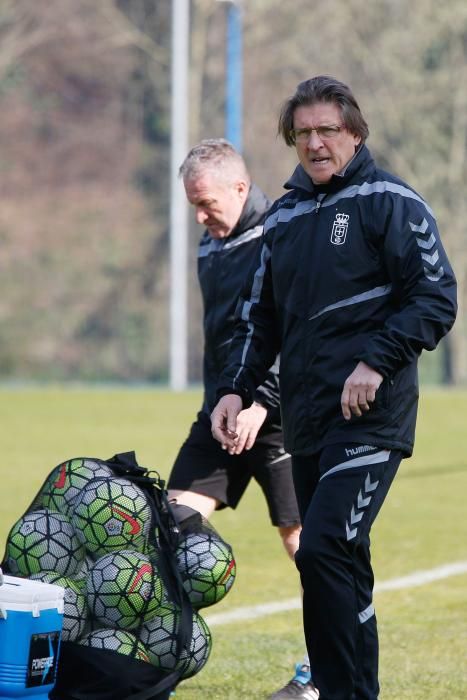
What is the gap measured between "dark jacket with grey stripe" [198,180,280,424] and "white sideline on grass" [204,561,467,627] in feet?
5.41

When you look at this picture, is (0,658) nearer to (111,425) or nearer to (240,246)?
(240,246)

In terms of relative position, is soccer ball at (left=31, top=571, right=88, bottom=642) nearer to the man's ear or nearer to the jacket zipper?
the jacket zipper

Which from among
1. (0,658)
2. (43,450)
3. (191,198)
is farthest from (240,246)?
(43,450)

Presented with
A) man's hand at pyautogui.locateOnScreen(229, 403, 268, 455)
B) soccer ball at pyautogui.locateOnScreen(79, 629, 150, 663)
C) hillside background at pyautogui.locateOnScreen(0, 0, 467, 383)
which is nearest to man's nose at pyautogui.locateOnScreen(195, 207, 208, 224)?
man's hand at pyautogui.locateOnScreen(229, 403, 268, 455)

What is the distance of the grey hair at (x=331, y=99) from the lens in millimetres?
4105

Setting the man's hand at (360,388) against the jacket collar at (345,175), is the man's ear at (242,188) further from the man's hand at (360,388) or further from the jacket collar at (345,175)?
the man's hand at (360,388)

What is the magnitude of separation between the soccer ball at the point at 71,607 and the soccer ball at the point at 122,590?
4 centimetres

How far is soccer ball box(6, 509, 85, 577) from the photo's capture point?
4.28m

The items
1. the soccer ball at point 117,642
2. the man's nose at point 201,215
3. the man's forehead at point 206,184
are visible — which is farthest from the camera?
the man's nose at point 201,215

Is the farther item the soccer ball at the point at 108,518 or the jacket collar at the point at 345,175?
the soccer ball at the point at 108,518

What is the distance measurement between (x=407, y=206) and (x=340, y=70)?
26.0 metres

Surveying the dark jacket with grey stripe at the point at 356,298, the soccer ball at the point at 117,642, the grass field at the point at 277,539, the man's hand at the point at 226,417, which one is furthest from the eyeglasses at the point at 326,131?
the grass field at the point at 277,539

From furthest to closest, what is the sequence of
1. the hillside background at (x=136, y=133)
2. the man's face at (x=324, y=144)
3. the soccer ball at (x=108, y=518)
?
the hillside background at (x=136, y=133) < the soccer ball at (x=108, y=518) < the man's face at (x=324, y=144)

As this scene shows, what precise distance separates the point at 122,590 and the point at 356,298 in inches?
46.3
